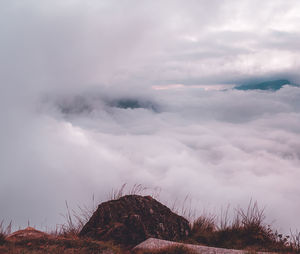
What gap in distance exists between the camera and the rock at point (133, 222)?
7719mm

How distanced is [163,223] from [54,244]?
283cm

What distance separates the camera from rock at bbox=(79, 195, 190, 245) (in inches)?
304

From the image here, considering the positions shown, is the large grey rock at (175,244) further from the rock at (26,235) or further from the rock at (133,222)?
the rock at (26,235)

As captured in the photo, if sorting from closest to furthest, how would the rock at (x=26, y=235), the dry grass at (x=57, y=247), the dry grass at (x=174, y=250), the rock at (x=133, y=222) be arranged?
the dry grass at (x=57, y=247) → the dry grass at (x=174, y=250) → the rock at (x=26, y=235) → the rock at (x=133, y=222)

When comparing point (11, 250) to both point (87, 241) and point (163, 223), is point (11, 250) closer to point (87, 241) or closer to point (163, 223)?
point (87, 241)

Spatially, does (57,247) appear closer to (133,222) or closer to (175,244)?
(133,222)

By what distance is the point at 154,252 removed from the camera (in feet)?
21.1

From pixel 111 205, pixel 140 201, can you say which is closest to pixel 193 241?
pixel 140 201

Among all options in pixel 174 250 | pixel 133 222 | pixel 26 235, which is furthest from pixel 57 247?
pixel 174 250

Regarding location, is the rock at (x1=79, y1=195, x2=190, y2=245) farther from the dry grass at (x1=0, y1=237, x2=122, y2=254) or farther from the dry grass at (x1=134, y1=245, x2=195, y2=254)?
the dry grass at (x1=134, y1=245, x2=195, y2=254)

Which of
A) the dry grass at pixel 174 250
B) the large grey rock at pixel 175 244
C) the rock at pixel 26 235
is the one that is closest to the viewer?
the dry grass at pixel 174 250

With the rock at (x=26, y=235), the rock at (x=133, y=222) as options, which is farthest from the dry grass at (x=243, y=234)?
the rock at (x=26, y=235)

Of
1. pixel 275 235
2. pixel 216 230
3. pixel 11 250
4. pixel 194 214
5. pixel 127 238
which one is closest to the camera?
pixel 11 250

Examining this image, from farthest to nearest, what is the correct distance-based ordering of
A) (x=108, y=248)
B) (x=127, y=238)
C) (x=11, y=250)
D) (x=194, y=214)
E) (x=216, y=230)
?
(x=194, y=214) < (x=216, y=230) < (x=127, y=238) < (x=108, y=248) < (x=11, y=250)
